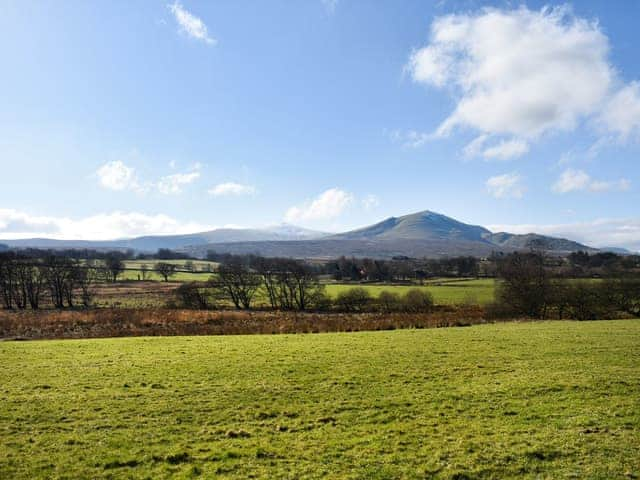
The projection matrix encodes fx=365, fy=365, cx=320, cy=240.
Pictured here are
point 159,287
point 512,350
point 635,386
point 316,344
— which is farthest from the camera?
point 159,287

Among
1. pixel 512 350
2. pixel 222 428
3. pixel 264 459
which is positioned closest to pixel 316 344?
pixel 512 350

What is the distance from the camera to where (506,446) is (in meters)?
9.80

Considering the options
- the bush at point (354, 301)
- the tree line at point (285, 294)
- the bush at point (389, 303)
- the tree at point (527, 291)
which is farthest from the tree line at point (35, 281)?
the tree at point (527, 291)

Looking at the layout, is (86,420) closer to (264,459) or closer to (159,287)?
(264,459)

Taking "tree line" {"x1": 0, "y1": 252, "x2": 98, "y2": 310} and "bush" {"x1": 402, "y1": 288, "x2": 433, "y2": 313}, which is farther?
"tree line" {"x1": 0, "y1": 252, "x2": 98, "y2": 310}

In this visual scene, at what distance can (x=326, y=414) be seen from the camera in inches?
486

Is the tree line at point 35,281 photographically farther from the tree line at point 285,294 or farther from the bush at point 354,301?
the bush at point 354,301

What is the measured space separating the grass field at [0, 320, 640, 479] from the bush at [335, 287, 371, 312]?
149 feet

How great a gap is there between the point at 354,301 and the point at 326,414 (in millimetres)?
55316

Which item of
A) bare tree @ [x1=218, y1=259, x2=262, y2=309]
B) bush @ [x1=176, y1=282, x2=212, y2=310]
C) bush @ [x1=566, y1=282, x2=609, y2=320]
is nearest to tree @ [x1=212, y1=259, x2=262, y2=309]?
bare tree @ [x1=218, y1=259, x2=262, y2=309]

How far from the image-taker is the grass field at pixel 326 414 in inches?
357

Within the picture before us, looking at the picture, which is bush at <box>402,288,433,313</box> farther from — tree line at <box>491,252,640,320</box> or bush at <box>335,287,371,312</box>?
tree line at <box>491,252,640,320</box>

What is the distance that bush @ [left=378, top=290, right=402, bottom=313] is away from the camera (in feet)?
210

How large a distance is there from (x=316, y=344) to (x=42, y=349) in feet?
58.6
